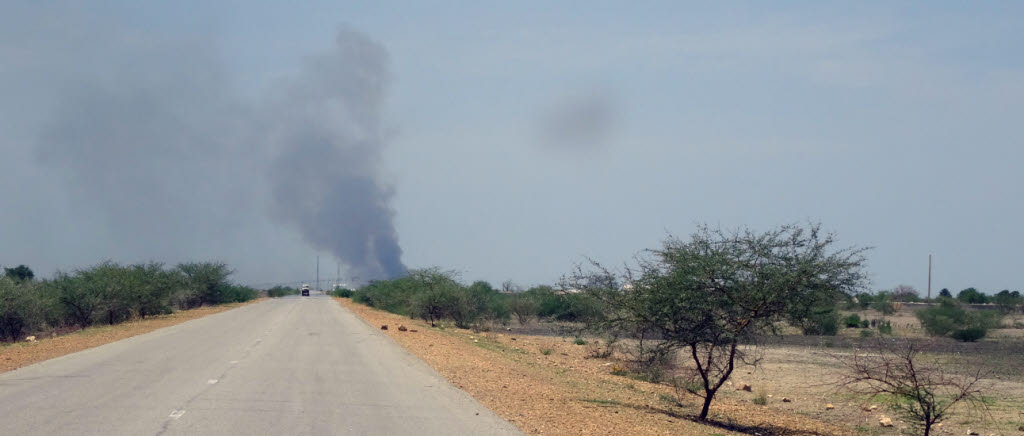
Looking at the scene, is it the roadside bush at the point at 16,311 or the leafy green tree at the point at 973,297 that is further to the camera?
the leafy green tree at the point at 973,297

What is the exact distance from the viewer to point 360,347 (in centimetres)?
2812

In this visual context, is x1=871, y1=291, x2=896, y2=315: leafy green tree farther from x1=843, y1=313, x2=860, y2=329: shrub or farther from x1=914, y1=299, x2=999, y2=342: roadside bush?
x1=914, y1=299, x2=999, y2=342: roadside bush


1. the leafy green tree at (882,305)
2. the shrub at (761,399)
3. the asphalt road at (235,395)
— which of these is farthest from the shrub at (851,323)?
the asphalt road at (235,395)

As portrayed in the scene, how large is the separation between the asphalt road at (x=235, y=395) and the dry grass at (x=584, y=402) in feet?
2.53

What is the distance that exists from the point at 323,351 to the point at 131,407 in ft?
41.9

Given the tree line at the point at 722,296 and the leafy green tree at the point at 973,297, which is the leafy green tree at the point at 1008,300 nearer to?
the leafy green tree at the point at 973,297

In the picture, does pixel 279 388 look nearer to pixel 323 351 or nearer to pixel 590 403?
pixel 590 403

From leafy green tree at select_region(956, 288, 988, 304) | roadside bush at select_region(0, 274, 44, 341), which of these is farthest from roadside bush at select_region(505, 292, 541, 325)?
leafy green tree at select_region(956, 288, 988, 304)

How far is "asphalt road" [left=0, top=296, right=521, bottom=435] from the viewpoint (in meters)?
11.6

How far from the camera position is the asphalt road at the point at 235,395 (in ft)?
38.1

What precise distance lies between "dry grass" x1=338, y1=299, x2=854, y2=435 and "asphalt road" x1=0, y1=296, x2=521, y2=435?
77 centimetres

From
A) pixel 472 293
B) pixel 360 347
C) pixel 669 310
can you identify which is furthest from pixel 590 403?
pixel 472 293


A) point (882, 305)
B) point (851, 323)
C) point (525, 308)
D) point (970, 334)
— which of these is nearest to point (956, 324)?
point (970, 334)

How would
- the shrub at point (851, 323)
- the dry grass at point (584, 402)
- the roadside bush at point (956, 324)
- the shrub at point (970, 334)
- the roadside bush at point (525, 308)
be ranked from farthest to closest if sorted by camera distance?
the roadside bush at point (525, 308)
the shrub at point (851, 323)
the roadside bush at point (956, 324)
the shrub at point (970, 334)
the dry grass at point (584, 402)
